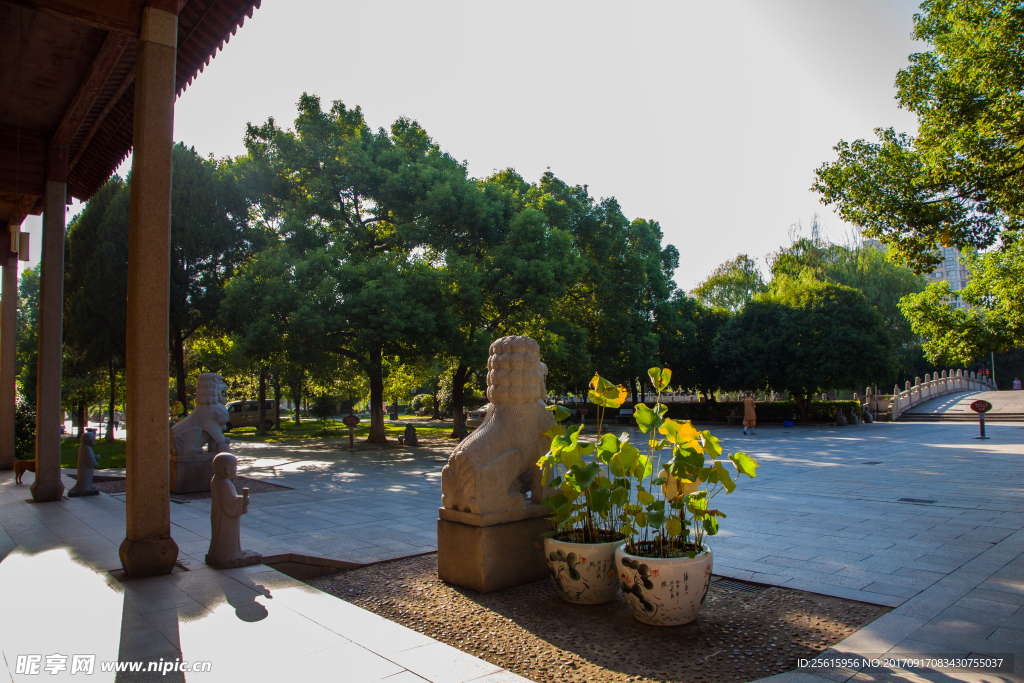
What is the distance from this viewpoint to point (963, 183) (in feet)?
33.9

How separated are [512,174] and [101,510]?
18692 millimetres

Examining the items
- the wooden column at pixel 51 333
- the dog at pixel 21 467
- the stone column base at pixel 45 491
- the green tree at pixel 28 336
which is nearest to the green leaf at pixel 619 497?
the wooden column at pixel 51 333

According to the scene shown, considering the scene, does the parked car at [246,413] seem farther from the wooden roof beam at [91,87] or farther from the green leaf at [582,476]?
the green leaf at [582,476]

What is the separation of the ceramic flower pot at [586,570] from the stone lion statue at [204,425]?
8252 mm

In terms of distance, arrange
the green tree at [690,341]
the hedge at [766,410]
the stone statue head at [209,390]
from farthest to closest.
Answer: the green tree at [690,341], the hedge at [766,410], the stone statue head at [209,390]

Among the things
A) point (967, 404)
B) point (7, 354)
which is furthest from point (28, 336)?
point (967, 404)

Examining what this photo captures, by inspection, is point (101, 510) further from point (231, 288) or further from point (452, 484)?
point (231, 288)

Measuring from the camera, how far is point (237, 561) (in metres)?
5.15

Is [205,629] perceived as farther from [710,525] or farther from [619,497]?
[710,525]

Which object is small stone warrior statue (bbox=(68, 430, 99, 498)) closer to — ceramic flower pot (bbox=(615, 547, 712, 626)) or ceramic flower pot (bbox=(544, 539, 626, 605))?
ceramic flower pot (bbox=(544, 539, 626, 605))

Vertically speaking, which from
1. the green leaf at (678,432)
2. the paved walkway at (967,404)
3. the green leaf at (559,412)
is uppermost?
the green leaf at (559,412)

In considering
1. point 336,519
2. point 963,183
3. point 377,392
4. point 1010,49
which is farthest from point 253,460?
point 1010,49

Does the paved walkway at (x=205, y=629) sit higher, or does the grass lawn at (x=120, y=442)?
the paved walkway at (x=205, y=629)

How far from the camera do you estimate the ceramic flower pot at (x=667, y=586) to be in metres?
3.73
